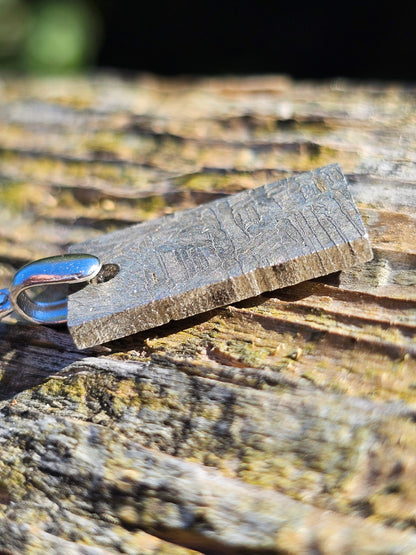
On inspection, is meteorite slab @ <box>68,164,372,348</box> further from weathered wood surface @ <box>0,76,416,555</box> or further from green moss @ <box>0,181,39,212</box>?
green moss @ <box>0,181,39,212</box>

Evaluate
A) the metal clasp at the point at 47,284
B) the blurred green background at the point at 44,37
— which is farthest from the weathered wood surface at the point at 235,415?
the blurred green background at the point at 44,37

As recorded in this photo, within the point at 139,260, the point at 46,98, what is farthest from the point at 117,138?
the point at 139,260

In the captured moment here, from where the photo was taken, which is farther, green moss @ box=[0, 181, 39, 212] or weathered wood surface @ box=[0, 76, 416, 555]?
green moss @ box=[0, 181, 39, 212]

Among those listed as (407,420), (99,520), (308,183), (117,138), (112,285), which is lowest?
(99,520)

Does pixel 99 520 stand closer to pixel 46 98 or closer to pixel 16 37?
pixel 46 98

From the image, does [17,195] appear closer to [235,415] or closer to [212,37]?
[235,415]

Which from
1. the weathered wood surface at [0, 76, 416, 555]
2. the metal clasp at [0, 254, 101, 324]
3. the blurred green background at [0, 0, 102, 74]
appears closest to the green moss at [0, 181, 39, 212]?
the weathered wood surface at [0, 76, 416, 555]
